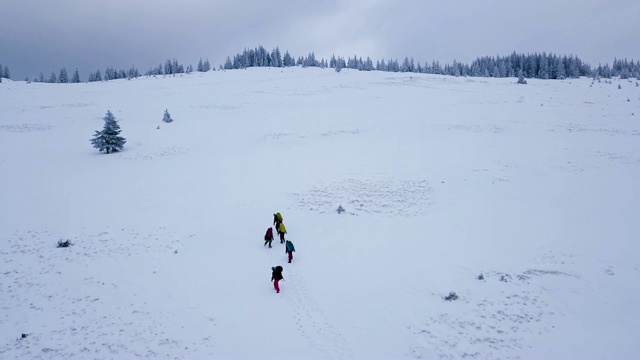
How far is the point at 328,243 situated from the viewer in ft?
59.4

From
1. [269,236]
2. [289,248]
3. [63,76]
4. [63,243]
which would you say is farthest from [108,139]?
[63,76]

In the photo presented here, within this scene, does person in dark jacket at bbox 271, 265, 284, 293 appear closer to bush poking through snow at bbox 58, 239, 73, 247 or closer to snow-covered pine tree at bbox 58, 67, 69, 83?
bush poking through snow at bbox 58, 239, 73, 247

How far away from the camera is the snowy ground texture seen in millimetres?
11711

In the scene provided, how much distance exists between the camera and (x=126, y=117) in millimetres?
51062

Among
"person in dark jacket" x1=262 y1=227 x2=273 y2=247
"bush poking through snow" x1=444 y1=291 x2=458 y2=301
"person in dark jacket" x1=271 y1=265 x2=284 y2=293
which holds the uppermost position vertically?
"person in dark jacket" x1=262 y1=227 x2=273 y2=247

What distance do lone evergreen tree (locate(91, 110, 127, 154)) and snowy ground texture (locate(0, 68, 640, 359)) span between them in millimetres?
1471

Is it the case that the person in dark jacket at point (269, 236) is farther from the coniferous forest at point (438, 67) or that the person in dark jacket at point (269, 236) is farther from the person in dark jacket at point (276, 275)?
the coniferous forest at point (438, 67)

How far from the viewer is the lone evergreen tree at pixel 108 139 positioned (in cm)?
3462

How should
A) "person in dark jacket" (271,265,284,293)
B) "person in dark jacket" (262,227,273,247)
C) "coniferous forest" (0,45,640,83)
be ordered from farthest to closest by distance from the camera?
"coniferous forest" (0,45,640,83)
"person in dark jacket" (262,227,273,247)
"person in dark jacket" (271,265,284,293)

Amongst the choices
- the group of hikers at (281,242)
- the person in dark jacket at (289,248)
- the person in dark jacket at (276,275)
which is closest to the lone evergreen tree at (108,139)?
the group of hikers at (281,242)

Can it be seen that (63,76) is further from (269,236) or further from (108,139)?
(269,236)

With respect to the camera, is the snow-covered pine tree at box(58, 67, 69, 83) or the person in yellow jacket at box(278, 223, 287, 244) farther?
the snow-covered pine tree at box(58, 67, 69, 83)

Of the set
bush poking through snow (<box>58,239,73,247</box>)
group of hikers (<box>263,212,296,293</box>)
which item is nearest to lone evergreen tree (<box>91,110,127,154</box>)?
bush poking through snow (<box>58,239,73,247</box>)

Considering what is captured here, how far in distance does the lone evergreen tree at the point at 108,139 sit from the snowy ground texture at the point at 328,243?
1471mm
